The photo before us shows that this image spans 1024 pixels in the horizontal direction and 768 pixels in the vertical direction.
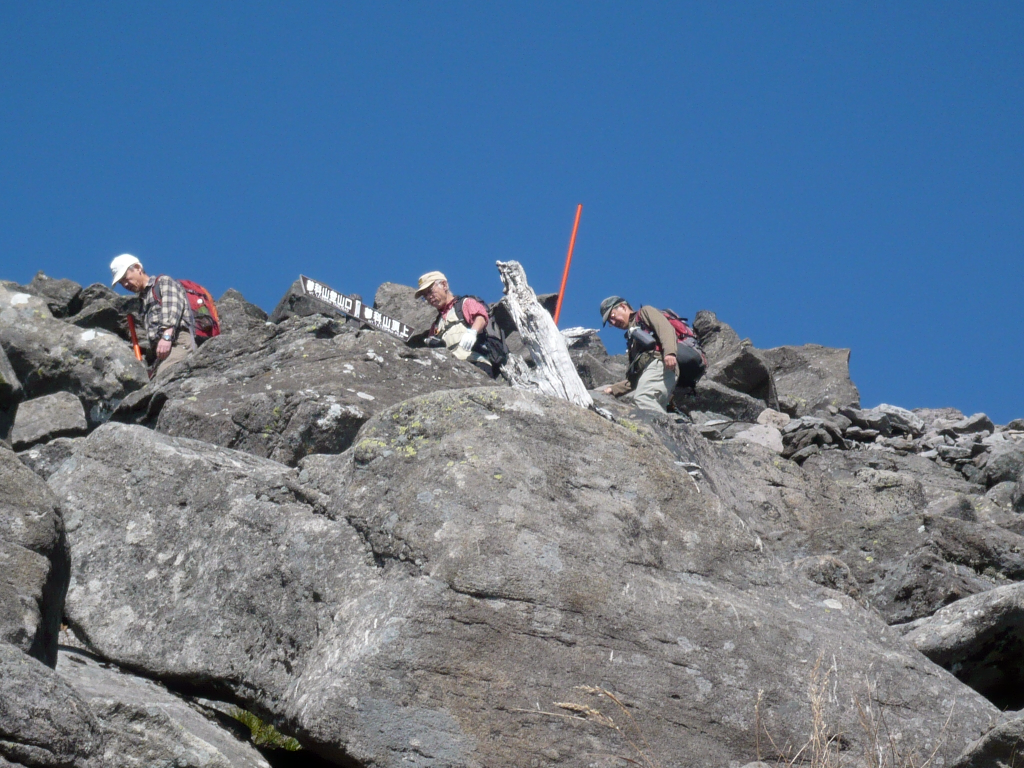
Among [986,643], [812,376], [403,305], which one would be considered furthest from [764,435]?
[403,305]

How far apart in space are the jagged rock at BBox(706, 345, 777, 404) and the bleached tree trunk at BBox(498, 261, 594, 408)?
868cm

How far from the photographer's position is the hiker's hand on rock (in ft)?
45.5

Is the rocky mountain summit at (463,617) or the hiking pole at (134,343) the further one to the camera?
the hiking pole at (134,343)

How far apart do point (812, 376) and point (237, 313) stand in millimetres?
11998

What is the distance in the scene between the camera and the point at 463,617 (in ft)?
19.8

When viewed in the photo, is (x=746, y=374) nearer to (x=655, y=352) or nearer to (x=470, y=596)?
(x=655, y=352)

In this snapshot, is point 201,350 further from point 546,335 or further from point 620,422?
point 620,422

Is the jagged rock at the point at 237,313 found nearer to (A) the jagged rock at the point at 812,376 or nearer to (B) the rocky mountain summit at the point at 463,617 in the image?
(A) the jagged rock at the point at 812,376

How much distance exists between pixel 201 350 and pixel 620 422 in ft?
23.1

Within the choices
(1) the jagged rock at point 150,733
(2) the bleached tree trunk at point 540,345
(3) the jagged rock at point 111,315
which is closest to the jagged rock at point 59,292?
(3) the jagged rock at point 111,315

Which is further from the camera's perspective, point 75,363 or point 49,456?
point 75,363

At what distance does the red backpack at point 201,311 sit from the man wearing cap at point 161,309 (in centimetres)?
41

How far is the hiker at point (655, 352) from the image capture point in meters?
15.1

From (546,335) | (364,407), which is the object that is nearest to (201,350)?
(364,407)
